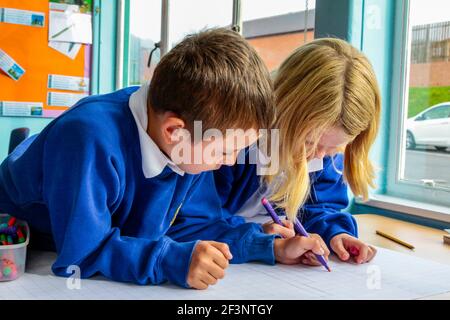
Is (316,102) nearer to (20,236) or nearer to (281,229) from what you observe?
(281,229)

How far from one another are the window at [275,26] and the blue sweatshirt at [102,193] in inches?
38.9

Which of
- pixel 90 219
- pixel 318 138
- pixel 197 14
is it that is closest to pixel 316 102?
pixel 318 138

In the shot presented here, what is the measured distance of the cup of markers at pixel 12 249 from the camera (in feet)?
2.10

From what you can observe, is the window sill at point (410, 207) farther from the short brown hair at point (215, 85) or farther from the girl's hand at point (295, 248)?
the short brown hair at point (215, 85)

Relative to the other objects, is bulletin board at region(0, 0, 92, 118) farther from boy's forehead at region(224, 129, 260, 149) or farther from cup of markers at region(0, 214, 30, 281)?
boy's forehead at region(224, 129, 260, 149)

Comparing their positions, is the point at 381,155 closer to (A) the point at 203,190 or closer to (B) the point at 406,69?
(B) the point at 406,69

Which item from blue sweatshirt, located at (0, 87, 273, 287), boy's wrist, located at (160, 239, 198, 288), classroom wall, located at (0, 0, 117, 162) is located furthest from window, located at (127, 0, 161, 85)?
boy's wrist, located at (160, 239, 198, 288)

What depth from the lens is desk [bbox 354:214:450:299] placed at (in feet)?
3.00

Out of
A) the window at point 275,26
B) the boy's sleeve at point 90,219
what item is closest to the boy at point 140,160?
the boy's sleeve at point 90,219

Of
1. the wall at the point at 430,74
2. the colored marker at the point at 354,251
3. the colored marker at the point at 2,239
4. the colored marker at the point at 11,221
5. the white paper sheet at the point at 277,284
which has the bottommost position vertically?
the white paper sheet at the point at 277,284

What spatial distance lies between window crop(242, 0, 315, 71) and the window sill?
22.4 inches
